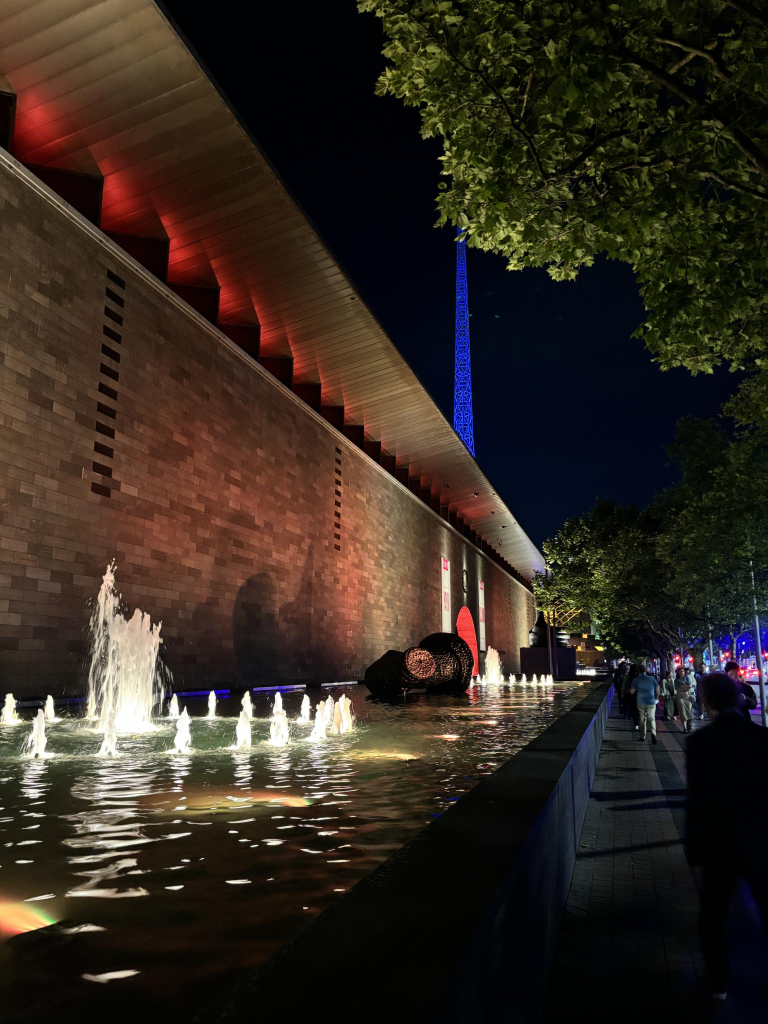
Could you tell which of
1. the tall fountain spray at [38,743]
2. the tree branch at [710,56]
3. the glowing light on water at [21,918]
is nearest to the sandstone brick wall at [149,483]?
the tall fountain spray at [38,743]

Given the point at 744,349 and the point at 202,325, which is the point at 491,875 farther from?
the point at 202,325

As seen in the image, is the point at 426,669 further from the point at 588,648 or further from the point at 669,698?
the point at 588,648

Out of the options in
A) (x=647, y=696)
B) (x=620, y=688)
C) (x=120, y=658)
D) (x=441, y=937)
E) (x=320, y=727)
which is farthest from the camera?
(x=620, y=688)

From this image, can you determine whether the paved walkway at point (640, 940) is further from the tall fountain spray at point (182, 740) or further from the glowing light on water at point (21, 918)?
the tall fountain spray at point (182, 740)

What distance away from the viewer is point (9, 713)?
10344mm

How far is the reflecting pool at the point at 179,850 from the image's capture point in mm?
2049

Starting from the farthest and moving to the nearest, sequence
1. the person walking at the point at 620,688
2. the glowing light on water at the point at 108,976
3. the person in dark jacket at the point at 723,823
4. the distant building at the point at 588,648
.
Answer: the distant building at the point at 588,648 → the person walking at the point at 620,688 → the person in dark jacket at the point at 723,823 → the glowing light on water at the point at 108,976

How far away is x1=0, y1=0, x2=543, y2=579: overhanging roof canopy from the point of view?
1206 cm

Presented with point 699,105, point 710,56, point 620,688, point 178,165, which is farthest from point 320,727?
point 620,688

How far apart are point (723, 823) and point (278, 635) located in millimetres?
17985

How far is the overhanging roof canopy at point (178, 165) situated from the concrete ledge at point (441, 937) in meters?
14.1

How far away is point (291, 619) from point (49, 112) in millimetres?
14129

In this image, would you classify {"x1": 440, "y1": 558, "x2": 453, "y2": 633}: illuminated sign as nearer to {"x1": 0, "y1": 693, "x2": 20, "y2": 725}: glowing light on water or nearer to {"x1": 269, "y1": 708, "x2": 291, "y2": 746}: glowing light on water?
{"x1": 0, "y1": 693, "x2": 20, "y2": 725}: glowing light on water

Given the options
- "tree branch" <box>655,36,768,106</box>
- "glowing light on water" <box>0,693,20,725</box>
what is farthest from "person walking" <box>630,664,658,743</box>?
"glowing light on water" <box>0,693,20,725</box>
